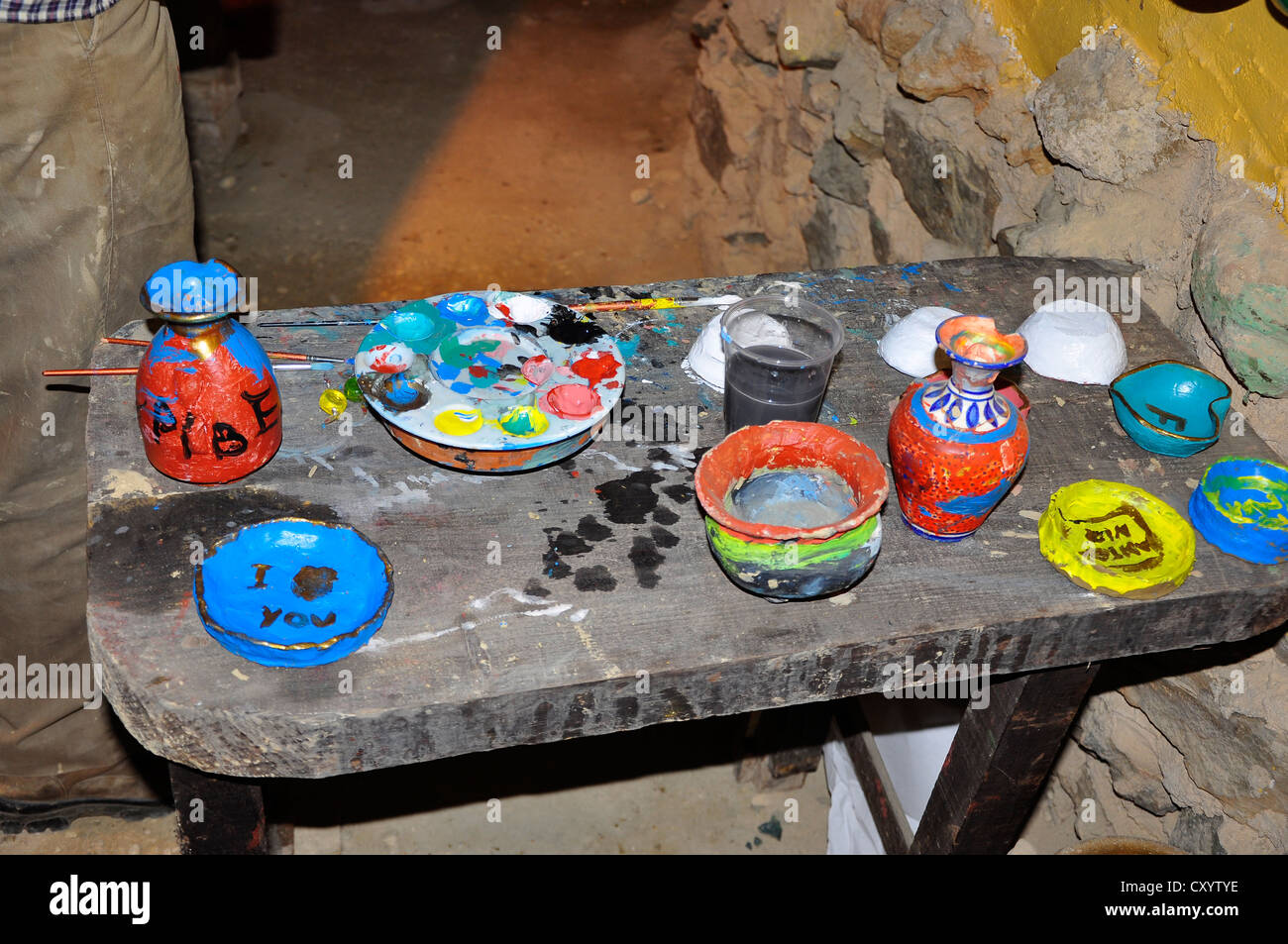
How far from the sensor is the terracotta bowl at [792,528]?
1277 mm

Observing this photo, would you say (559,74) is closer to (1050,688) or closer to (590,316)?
(590,316)

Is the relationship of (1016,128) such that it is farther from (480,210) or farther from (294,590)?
(480,210)

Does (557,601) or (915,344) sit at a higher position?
(915,344)

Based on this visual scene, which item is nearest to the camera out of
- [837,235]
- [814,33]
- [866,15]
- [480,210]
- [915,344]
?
[915,344]

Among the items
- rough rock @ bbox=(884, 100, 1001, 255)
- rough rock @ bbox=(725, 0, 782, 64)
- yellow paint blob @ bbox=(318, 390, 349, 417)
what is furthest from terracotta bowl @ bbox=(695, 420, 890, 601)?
rough rock @ bbox=(725, 0, 782, 64)

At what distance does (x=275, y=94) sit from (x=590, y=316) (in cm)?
356

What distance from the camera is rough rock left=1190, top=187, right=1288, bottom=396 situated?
1664 millimetres

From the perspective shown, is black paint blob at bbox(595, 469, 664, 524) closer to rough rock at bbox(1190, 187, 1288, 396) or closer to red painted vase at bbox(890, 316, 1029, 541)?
red painted vase at bbox(890, 316, 1029, 541)

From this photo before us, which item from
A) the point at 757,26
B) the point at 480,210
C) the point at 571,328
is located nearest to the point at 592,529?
the point at 571,328

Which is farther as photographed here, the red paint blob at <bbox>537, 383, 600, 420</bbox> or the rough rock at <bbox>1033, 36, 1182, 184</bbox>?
the rough rock at <bbox>1033, 36, 1182, 184</bbox>

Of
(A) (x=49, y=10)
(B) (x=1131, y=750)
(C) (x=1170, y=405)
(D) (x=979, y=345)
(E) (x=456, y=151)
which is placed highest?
(A) (x=49, y=10)

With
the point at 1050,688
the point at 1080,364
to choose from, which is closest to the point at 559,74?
the point at 1080,364

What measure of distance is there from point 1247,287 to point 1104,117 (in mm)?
471

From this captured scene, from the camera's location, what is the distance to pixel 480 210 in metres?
4.13
